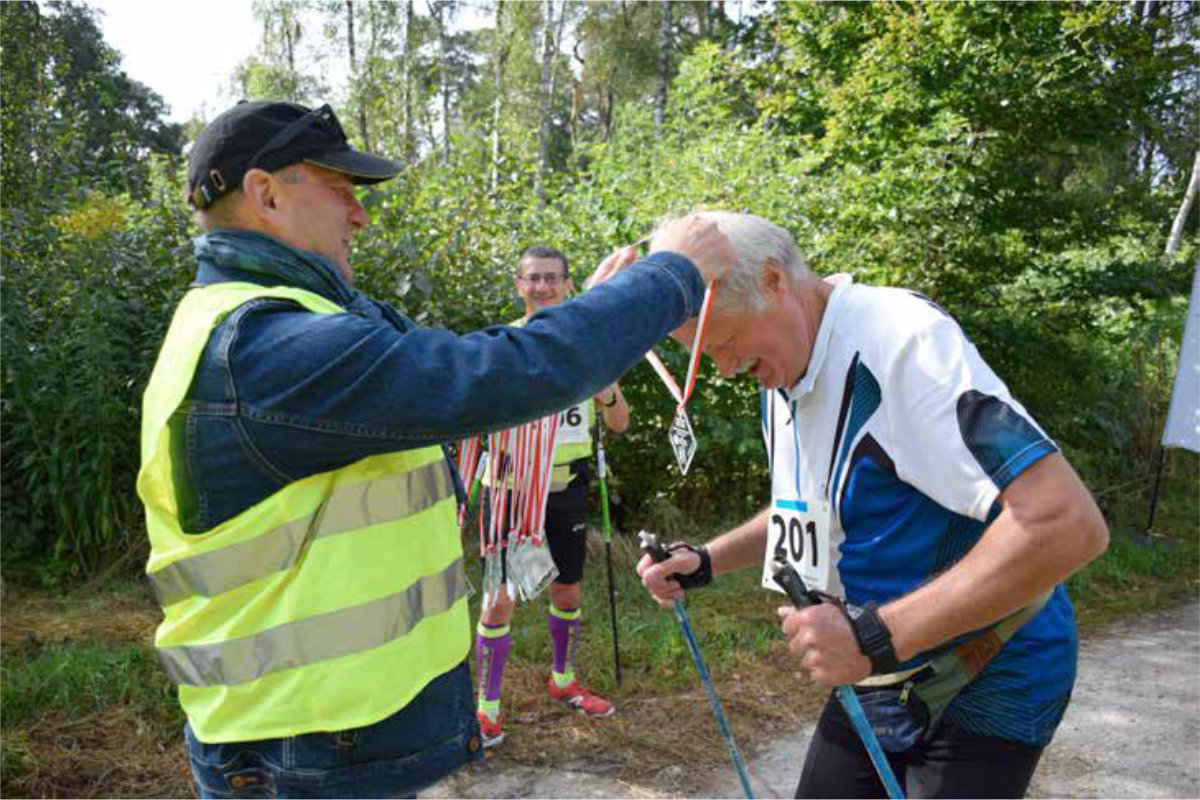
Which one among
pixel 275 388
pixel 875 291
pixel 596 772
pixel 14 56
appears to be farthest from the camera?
pixel 14 56

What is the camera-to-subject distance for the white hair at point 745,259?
6.18ft

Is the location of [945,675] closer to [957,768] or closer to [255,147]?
[957,768]

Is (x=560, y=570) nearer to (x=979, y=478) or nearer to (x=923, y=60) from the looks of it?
(x=979, y=478)

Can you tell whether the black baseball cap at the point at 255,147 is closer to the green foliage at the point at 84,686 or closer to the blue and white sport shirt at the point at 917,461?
the blue and white sport shirt at the point at 917,461

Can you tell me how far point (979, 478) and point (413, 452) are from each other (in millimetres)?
1047

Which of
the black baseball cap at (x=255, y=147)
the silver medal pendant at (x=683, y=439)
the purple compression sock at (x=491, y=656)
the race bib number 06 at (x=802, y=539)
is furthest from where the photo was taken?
the purple compression sock at (x=491, y=656)

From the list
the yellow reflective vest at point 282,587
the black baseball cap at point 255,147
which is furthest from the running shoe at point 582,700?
the black baseball cap at point 255,147

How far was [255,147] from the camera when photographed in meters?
1.63

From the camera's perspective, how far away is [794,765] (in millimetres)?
4082

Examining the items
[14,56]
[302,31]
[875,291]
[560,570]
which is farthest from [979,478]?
[302,31]

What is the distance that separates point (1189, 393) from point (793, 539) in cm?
690

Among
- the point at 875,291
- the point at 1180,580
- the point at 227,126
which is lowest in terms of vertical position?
the point at 1180,580

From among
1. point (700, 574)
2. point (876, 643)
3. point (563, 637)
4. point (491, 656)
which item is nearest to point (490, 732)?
point (491, 656)

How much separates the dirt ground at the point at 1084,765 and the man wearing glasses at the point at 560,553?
48 centimetres
